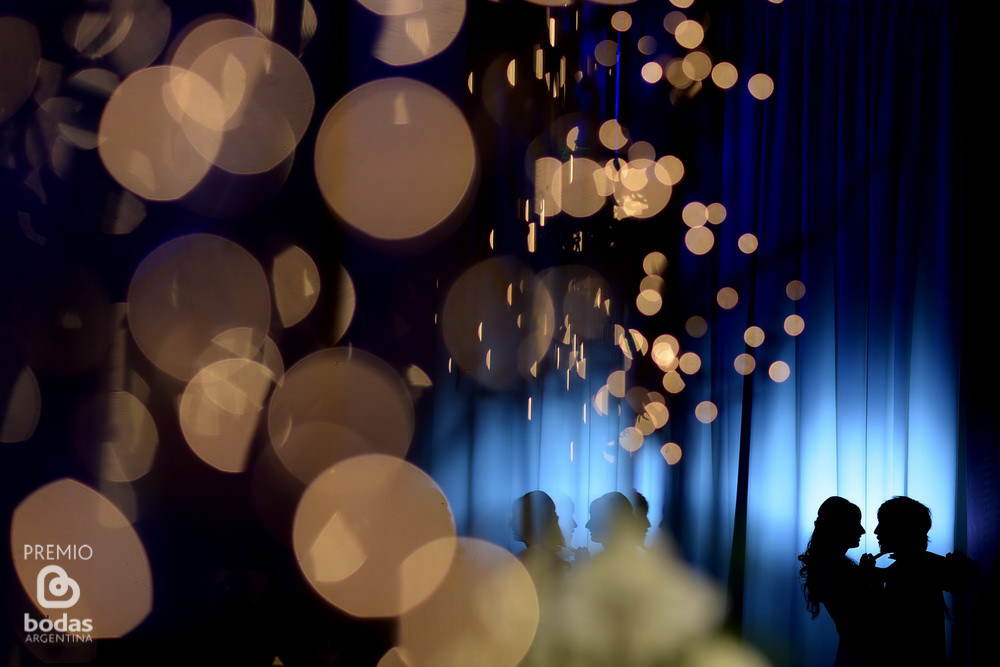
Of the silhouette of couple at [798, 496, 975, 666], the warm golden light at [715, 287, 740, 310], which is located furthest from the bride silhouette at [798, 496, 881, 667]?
the warm golden light at [715, 287, 740, 310]

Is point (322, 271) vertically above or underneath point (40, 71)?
underneath

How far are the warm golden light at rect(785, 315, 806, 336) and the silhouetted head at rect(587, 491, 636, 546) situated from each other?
851 mm

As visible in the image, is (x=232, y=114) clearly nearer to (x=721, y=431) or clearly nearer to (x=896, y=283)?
(x=721, y=431)

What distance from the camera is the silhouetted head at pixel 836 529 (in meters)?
1.83

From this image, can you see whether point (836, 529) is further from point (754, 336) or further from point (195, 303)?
point (195, 303)

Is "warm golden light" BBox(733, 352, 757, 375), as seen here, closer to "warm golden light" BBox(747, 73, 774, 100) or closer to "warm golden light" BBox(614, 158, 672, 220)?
"warm golden light" BBox(614, 158, 672, 220)

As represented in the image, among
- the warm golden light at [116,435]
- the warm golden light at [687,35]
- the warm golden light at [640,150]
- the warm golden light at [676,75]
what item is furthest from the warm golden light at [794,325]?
the warm golden light at [116,435]

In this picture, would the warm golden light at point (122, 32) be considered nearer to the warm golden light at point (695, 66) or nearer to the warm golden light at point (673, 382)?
the warm golden light at point (695, 66)

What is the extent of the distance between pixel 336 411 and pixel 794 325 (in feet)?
5.32

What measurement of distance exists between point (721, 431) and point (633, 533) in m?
0.47

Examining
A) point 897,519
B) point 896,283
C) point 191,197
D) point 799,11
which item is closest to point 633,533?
point 897,519

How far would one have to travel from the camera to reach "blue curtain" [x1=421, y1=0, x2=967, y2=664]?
Answer: 2219 mm

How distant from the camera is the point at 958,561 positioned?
68.9 inches

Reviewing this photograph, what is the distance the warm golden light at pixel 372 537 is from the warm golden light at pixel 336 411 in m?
0.05
